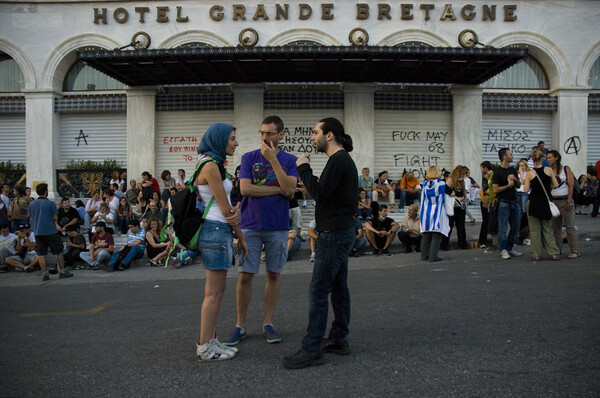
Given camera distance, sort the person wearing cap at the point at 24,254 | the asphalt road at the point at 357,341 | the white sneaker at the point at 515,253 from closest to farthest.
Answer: the asphalt road at the point at 357,341 → the white sneaker at the point at 515,253 → the person wearing cap at the point at 24,254

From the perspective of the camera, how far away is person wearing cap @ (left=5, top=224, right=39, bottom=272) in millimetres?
11836

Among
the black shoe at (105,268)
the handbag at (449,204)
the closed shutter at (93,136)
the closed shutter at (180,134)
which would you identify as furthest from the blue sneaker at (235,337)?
the closed shutter at (93,136)

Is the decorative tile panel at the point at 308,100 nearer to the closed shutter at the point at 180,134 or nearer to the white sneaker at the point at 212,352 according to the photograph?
the closed shutter at the point at 180,134

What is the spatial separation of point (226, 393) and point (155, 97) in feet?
53.1

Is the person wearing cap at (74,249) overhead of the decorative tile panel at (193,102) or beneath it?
beneath

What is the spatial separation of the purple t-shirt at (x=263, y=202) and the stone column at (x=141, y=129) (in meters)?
14.2

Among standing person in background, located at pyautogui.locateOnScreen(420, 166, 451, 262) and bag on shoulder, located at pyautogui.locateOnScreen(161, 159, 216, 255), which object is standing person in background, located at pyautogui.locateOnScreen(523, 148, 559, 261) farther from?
bag on shoulder, located at pyautogui.locateOnScreen(161, 159, 216, 255)

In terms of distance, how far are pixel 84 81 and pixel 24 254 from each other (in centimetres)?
924

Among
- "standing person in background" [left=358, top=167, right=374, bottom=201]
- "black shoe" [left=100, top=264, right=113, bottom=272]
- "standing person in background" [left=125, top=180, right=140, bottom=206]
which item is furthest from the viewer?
"standing person in background" [left=125, top=180, right=140, bottom=206]

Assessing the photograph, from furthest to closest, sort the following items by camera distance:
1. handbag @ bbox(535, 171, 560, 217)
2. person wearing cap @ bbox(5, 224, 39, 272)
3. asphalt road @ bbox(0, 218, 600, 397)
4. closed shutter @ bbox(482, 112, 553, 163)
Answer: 1. closed shutter @ bbox(482, 112, 553, 163)
2. person wearing cap @ bbox(5, 224, 39, 272)
3. handbag @ bbox(535, 171, 560, 217)
4. asphalt road @ bbox(0, 218, 600, 397)

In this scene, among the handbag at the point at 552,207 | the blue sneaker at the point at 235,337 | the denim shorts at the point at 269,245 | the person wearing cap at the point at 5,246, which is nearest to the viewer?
the blue sneaker at the point at 235,337

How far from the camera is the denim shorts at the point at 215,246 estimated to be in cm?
447

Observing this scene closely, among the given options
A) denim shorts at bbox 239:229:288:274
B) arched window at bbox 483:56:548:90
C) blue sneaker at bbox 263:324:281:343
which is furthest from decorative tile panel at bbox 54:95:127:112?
blue sneaker at bbox 263:324:281:343

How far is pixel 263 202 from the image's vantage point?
16.2ft
